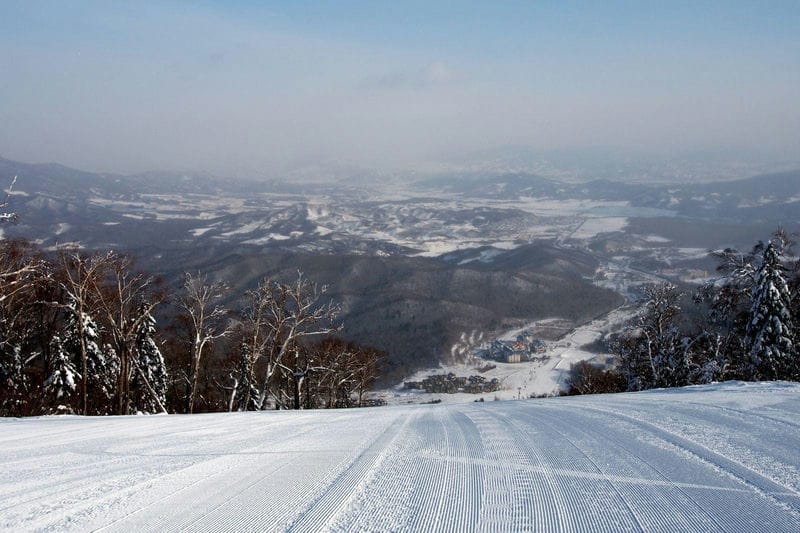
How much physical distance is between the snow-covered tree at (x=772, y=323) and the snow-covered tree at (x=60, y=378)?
22.3m

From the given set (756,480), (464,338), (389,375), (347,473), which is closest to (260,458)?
(347,473)

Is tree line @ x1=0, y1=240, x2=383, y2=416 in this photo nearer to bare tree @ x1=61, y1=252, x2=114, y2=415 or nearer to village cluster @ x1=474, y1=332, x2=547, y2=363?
bare tree @ x1=61, y1=252, x2=114, y2=415

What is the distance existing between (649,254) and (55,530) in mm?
123251

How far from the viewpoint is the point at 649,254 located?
112375 mm

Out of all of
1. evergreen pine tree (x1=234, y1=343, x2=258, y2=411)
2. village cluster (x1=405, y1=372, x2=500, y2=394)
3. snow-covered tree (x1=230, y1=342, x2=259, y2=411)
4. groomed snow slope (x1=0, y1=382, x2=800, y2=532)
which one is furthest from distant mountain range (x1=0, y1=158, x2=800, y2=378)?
groomed snow slope (x1=0, y1=382, x2=800, y2=532)

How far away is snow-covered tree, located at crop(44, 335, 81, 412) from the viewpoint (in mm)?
16141

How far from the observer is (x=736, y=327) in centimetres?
1938

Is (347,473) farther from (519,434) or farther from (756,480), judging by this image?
(756,480)

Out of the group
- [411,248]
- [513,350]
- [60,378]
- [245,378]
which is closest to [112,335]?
[60,378]

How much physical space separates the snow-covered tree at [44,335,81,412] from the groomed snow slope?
1266 centimetres

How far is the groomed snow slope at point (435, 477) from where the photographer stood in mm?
2625

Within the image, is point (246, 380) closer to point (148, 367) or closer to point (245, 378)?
point (245, 378)

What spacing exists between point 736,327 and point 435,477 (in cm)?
2025

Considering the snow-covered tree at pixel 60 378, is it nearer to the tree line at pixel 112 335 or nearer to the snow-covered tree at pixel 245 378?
the tree line at pixel 112 335
